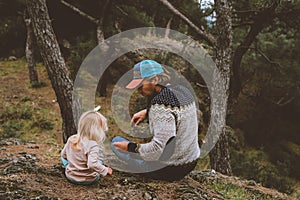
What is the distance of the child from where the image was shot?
12.5ft

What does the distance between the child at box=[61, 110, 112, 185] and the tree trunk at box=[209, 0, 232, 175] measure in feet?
12.7

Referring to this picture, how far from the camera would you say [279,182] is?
980 centimetres

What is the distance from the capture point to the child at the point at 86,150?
3.81 metres

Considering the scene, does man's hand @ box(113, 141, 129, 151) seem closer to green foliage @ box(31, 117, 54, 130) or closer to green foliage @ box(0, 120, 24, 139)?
green foliage @ box(0, 120, 24, 139)

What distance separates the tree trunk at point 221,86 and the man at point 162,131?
10.2 ft

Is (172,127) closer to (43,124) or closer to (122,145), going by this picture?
(122,145)

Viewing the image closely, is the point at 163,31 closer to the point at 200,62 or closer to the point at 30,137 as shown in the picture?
the point at 200,62

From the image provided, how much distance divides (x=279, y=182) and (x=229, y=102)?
8.16 ft

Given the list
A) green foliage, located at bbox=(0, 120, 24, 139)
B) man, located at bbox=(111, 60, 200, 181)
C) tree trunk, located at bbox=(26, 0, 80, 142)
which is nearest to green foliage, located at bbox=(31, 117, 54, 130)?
green foliage, located at bbox=(0, 120, 24, 139)

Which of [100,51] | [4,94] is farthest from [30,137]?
[100,51]

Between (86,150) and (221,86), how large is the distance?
4220 mm

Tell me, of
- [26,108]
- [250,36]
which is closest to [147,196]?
[250,36]

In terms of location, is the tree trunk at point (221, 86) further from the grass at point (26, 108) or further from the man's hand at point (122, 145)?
the grass at point (26, 108)

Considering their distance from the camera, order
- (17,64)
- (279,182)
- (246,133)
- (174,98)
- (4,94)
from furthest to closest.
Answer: (17,64)
(246,133)
(4,94)
(279,182)
(174,98)
